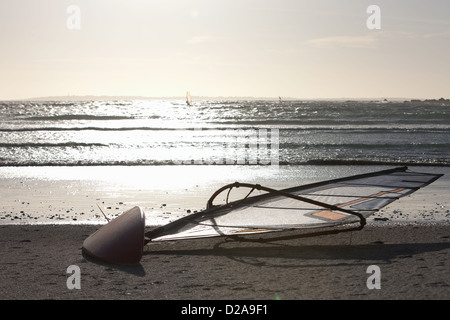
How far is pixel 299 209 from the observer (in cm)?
688

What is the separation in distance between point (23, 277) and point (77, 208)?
394cm

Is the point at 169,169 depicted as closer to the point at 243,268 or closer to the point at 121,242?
the point at 121,242

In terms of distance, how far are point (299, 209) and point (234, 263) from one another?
1.54m

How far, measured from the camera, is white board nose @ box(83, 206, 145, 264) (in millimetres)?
5562

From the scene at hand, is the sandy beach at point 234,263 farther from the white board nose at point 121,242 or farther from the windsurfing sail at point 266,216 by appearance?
the windsurfing sail at point 266,216

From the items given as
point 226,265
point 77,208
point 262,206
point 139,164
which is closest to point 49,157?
point 139,164

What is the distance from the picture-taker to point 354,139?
2566 cm

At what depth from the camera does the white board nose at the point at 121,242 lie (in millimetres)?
5562

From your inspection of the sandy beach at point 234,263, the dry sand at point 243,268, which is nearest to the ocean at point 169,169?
the sandy beach at point 234,263

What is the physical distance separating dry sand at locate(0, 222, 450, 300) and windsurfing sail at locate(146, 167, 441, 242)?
243mm

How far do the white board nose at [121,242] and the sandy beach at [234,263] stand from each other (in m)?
0.10

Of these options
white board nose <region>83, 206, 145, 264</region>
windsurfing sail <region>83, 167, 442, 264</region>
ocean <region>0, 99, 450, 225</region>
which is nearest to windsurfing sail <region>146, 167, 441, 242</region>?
windsurfing sail <region>83, 167, 442, 264</region>

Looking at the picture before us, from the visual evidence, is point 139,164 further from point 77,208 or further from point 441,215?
point 441,215

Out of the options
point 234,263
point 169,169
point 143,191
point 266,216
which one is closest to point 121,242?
point 234,263
